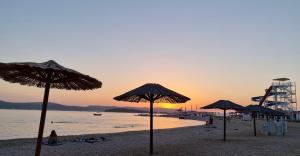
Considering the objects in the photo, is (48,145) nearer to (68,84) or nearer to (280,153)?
(68,84)

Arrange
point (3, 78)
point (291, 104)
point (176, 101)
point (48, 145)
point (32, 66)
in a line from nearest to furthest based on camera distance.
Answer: point (32, 66)
point (3, 78)
point (176, 101)
point (48, 145)
point (291, 104)

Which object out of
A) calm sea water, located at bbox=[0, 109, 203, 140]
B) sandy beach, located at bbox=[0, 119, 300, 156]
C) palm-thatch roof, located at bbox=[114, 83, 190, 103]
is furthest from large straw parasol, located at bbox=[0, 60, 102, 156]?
calm sea water, located at bbox=[0, 109, 203, 140]

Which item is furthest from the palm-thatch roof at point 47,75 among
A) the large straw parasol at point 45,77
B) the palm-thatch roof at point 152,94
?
the palm-thatch roof at point 152,94

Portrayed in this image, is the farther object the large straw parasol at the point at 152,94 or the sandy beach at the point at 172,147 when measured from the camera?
the sandy beach at the point at 172,147

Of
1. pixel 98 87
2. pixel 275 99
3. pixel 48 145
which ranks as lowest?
pixel 48 145

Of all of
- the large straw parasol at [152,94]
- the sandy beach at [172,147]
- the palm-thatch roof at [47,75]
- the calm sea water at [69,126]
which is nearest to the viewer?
the palm-thatch roof at [47,75]

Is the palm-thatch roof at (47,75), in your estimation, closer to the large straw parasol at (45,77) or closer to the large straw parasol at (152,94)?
the large straw parasol at (45,77)

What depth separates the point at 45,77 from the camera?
6.98 m

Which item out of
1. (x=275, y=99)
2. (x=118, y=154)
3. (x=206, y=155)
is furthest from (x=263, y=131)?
(x=275, y=99)

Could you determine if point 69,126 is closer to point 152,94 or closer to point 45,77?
point 152,94

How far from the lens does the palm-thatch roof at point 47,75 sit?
610cm

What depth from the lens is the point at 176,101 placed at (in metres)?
13.2

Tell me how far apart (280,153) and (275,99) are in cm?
5025

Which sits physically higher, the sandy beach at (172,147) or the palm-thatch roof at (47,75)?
the palm-thatch roof at (47,75)
